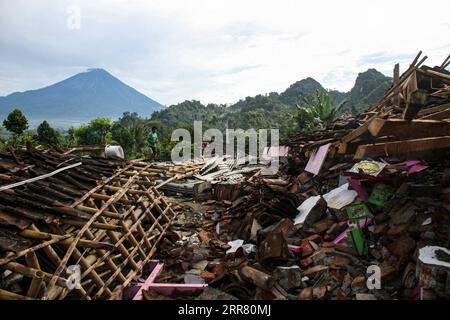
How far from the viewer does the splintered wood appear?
3.26 metres

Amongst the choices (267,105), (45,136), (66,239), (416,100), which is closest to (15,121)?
(45,136)

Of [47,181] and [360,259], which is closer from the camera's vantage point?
[360,259]

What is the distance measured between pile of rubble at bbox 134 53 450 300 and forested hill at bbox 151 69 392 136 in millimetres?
30628

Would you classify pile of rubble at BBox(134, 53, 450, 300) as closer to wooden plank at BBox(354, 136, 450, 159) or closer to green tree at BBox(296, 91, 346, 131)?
wooden plank at BBox(354, 136, 450, 159)

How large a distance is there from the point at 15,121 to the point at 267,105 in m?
44.4

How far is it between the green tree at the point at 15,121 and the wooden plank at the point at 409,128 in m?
26.4

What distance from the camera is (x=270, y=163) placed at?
10914 millimetres

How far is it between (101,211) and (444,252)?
4.49m

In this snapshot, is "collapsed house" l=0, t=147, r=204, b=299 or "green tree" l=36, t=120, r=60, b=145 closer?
"collapsed house" l=0, t=147, r=204, b=299

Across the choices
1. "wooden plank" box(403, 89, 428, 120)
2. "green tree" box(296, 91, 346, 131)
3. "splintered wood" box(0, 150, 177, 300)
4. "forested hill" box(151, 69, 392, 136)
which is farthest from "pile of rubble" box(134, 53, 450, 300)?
"forested hill" box(151, 69, 392, 136)
